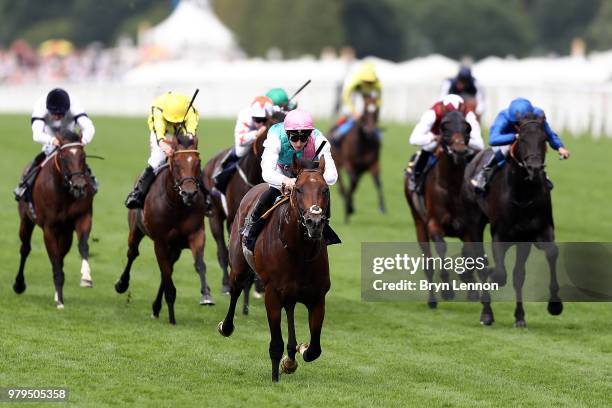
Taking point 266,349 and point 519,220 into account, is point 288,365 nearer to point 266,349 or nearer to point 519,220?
point 266,349

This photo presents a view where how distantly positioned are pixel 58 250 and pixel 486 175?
14.3 feet

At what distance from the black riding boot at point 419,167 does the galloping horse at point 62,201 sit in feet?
11.6

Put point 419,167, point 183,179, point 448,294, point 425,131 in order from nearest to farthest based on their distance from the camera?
point 183,179 < point 425,131 < point 448,294 < point 419,167

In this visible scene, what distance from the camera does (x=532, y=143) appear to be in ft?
44.5

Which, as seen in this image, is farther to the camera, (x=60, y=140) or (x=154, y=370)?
(x=60, y=140)

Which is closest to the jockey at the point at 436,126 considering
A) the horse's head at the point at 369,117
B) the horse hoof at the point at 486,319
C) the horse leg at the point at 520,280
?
the horse leg at the point at 520,280

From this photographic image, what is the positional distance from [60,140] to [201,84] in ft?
115

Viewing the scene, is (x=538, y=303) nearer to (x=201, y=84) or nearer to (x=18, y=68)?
(x=201, y=84)

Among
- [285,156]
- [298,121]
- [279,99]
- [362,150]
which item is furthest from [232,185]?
[362,150]

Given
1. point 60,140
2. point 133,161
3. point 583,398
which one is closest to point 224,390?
point 583,398

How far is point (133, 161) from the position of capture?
3222 centimetres

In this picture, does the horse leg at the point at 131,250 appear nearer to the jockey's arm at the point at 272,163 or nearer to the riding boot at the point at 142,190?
the riding boot at the point at 142,190

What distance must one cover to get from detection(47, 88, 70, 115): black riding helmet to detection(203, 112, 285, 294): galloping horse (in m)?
1.76

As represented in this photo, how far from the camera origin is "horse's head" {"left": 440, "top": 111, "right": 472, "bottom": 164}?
579 inches
